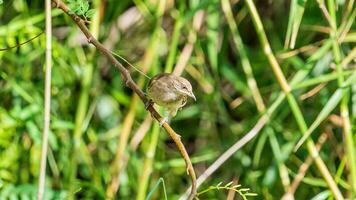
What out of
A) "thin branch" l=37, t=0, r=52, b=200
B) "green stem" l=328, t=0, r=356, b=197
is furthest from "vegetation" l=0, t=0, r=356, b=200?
"thin branch" l=37, t=0, r=52, b=200

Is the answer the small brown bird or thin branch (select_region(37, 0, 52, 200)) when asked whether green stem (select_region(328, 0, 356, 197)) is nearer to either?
the small brown bird

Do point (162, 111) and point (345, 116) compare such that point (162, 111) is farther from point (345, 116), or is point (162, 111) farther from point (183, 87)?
point (345, 116)

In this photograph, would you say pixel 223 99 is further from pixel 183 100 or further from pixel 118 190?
pixel 183 100

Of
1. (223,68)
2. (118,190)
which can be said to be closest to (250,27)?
(223,68)

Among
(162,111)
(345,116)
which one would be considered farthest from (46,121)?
(162,111)

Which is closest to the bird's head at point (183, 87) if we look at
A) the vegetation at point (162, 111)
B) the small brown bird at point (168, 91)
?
the small brown bird at point (168, 91)
